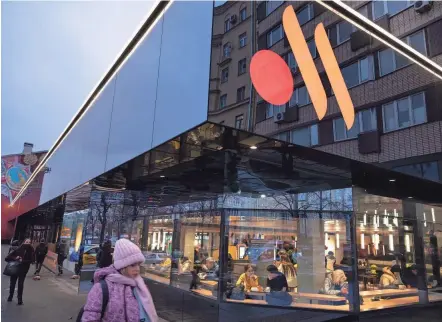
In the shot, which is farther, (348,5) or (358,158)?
(348,5)

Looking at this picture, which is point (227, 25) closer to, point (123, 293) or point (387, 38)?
point (123, 293)

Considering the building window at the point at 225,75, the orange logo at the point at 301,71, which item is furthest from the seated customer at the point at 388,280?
the building window at the point at 225,75

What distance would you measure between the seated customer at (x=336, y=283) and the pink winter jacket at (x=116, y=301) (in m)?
8.07

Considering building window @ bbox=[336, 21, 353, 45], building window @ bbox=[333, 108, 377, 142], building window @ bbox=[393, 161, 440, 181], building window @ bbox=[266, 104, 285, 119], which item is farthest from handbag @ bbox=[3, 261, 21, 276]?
building window @ bbox=[393, 161, 440, 181]

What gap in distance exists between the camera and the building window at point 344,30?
7.59 metres

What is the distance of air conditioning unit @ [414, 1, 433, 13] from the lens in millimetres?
8281

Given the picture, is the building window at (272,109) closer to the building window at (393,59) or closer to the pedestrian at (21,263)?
the building window at (393,59)

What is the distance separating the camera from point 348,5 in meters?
8.11

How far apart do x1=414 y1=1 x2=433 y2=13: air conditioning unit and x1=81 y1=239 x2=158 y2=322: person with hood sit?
29.6 ft

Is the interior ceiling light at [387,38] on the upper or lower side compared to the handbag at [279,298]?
upper

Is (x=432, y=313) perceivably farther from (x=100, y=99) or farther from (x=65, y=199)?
(x=65, y=199)

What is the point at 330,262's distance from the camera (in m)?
9.88

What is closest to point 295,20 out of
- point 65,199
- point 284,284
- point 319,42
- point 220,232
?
point 319,42

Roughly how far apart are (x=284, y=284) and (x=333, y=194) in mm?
3080
